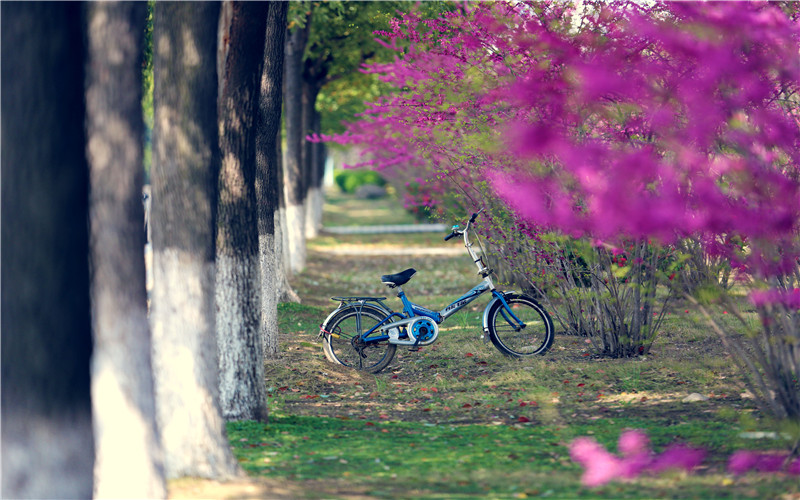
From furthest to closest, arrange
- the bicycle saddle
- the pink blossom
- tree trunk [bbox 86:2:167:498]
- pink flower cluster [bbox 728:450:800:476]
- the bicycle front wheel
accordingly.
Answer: the bicycle front wheel
the bicycle saddle
pink flower cluster [bbox 728:450:800:476]
the pink blossom
tree trunk [bbox 86:2:167:498]

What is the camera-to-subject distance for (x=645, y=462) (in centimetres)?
511

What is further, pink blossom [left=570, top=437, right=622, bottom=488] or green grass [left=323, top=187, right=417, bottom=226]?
green grass [left=323, top=187, right=417, bottom=226]

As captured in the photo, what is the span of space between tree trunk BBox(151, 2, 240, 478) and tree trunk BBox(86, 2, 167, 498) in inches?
24.1

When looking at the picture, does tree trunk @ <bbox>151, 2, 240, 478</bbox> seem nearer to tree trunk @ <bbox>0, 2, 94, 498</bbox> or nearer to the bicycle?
tree trunk @ <bbox>0, 2, 94, 498</bbox>

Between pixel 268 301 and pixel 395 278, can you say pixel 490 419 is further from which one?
pixel 268 301

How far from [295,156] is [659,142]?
545 inches

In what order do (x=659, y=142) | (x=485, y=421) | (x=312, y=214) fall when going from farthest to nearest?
(x=312, y=214) → (x=485, y=421) → (x=659, y=142)

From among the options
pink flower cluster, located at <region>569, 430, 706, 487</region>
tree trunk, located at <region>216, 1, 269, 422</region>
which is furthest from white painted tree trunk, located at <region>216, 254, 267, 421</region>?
pink flower cluster, located at <region>569, 430, 706, 487</region>

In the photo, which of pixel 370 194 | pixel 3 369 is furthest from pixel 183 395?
pixel 370 194

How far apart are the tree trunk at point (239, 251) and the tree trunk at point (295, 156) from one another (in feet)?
38.6

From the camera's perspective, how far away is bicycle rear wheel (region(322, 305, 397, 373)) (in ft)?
29.8

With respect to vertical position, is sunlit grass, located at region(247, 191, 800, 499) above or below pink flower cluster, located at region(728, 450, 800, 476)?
below

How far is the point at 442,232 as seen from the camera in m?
32.3

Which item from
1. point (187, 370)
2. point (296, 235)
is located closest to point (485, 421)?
point (187, 370)
